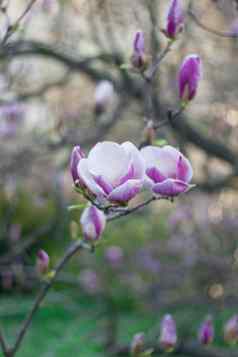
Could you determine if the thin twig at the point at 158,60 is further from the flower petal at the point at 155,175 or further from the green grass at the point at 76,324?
the green grass at the point at 76,324

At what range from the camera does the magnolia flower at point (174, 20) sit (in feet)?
4.51

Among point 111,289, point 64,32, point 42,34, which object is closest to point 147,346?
point 111,289

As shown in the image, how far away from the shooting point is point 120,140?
4516 mm

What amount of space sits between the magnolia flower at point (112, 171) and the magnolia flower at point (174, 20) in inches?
17.7

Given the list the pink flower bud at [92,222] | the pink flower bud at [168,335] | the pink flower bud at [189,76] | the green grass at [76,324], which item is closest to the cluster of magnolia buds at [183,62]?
the pink flower bud at [189,76]

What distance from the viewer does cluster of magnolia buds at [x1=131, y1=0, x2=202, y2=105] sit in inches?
52.9

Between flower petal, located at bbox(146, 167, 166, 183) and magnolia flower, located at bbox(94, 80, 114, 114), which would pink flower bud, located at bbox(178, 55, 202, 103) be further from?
magnolia flower, located at bbox(94, 80, 114, 114)

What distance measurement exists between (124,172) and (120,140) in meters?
3.49

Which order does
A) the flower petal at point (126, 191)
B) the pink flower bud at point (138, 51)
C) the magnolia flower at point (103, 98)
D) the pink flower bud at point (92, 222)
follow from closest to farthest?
the flower petal at point (126, 191) → the pink flower bud at point (92, 222) → the pink flower bud at point (138, 51) → the magnolia flower at point (103, 98)

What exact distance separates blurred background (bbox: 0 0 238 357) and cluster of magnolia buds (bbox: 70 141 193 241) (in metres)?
1.69

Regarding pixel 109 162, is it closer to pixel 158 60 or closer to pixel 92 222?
pixel 92 222

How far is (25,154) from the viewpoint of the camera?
11.0 ft

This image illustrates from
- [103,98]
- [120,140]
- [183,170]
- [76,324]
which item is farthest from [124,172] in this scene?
[120,140]

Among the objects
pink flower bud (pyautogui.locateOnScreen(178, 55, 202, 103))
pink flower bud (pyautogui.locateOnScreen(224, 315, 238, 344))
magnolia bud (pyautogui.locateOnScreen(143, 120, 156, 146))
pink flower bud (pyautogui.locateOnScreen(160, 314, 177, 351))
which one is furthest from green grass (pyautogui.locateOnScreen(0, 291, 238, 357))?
pink flower bud (pyautogui.locateOnScreen(178, 55, 202, 103))
